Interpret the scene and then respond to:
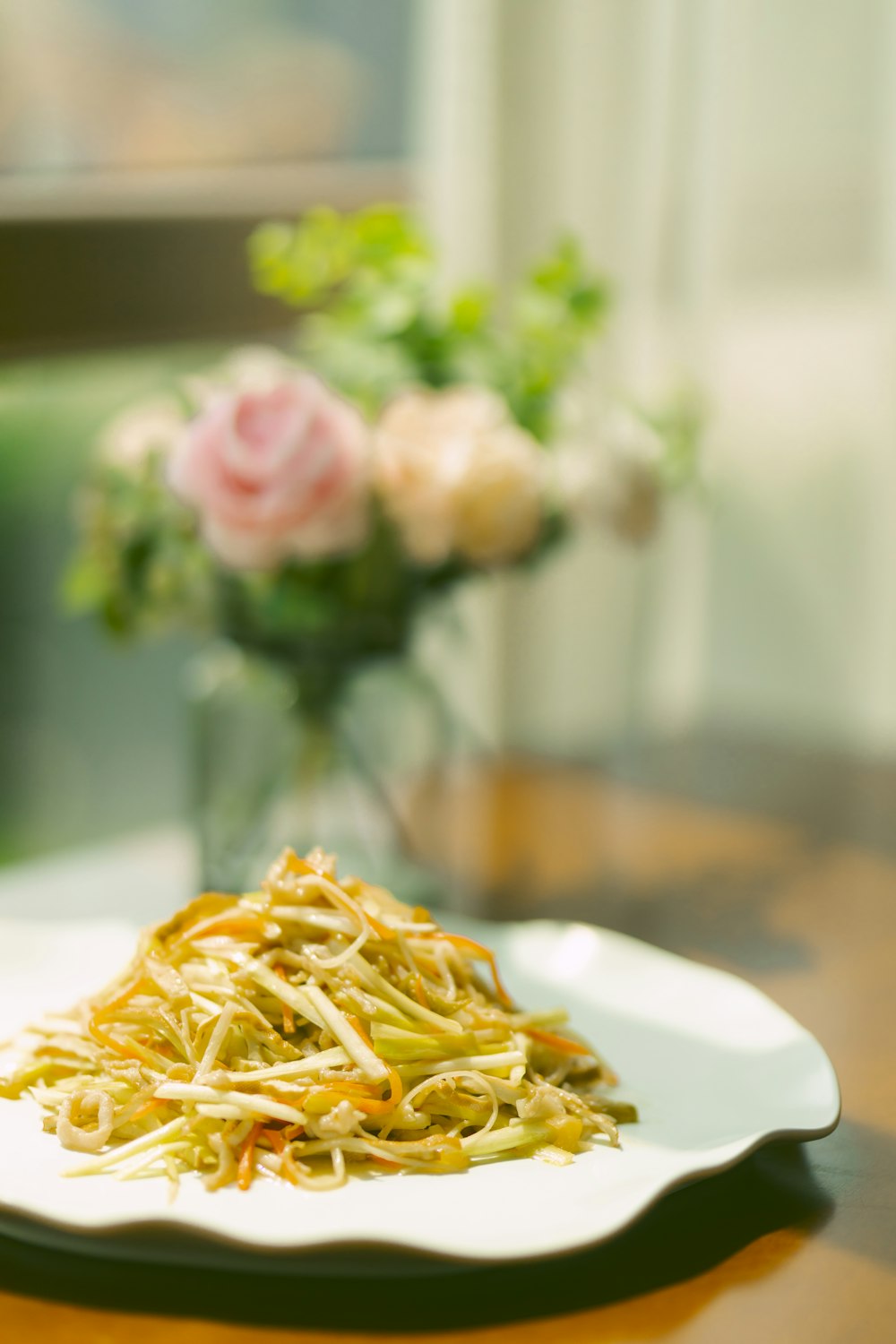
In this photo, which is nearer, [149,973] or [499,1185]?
[499,1185]

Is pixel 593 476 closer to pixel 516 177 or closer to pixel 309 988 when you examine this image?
pixel 309 988

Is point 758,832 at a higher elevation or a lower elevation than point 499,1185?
lower

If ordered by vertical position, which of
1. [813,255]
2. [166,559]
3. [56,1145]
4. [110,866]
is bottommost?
[110,866]

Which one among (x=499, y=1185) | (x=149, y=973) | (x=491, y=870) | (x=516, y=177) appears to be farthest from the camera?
(x=516, y=177)

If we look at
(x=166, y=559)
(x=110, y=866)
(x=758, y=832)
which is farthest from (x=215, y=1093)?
(x=758, y=832)

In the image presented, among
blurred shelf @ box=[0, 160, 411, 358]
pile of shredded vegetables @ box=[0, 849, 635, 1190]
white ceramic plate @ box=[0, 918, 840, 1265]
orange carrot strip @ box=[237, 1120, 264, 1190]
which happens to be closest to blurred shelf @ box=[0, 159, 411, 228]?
blurred shelf @ box=[0, 160, 411, 358]

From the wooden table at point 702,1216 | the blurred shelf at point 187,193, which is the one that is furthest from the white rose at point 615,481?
the blurred shelf at point 187,193

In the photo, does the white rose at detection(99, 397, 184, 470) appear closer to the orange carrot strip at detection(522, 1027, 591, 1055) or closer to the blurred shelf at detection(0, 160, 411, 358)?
the blurred shelf at detection(0, 160, 411, 358)
